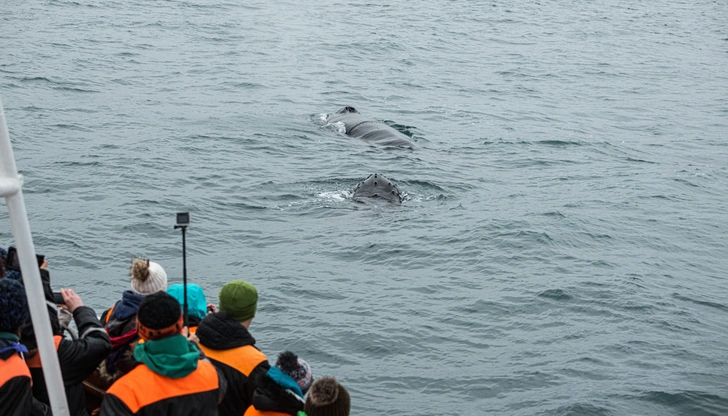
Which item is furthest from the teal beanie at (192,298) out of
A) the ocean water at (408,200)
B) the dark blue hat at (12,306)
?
the ocean water at (408,200)

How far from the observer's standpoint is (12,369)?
494 centimetres

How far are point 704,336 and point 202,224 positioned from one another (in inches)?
308

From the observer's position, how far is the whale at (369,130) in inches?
853

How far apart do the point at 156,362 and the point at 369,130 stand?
1770cm

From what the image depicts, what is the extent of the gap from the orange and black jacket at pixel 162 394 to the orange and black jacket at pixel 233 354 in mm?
545

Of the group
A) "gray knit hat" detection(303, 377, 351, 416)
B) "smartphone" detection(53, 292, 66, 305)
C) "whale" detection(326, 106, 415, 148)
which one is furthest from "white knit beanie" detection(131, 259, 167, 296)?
"whale" detection(326, 106, 415, 148)

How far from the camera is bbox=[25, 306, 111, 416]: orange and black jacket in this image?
536cm

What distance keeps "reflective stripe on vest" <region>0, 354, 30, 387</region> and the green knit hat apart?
126cm

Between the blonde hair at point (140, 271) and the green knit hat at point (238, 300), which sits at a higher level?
the blonde hair at point (140, 271)

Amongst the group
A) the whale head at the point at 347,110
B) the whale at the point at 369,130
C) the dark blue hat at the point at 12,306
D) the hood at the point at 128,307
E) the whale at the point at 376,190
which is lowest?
the whale at the point at 369,130

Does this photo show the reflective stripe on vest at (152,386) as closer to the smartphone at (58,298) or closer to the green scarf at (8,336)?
the green scarf at (8,336)

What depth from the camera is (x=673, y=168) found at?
2170 cm

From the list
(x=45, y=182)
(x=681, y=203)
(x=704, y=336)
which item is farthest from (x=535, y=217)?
(x=45, y=182)

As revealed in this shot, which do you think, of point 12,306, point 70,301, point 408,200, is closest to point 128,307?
point 70,301
